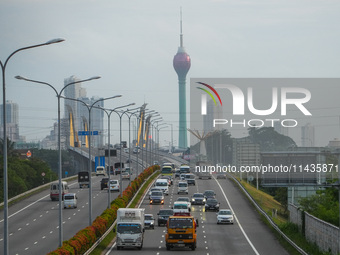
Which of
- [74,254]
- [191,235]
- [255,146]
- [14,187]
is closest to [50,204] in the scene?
[255,146]

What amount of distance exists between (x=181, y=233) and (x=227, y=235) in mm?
12570

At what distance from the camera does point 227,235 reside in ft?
222

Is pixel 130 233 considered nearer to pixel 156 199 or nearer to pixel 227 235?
pixel 227 235

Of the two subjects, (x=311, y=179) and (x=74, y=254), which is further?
(x=311, y=179)

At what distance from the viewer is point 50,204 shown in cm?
10094

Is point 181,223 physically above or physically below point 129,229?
above

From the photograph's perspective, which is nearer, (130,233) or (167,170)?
(130,233)

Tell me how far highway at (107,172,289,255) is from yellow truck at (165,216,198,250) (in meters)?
0.54

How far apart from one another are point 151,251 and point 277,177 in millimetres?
19464

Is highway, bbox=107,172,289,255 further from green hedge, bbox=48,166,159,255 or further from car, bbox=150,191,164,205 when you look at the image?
green hedge, bbox=48,166,159,255

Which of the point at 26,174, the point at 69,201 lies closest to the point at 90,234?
the point at 69,201

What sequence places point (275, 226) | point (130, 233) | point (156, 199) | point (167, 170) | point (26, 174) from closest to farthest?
1. point (130, 233)
2. point (275, 226)
3. point (156, 199)
4. point (167, 170)
5. point (26, 174)

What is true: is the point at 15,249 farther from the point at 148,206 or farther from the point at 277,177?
the point at 148,206

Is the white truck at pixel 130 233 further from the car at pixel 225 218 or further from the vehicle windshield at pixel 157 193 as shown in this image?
the vehicle windshield at pixel 157 193
